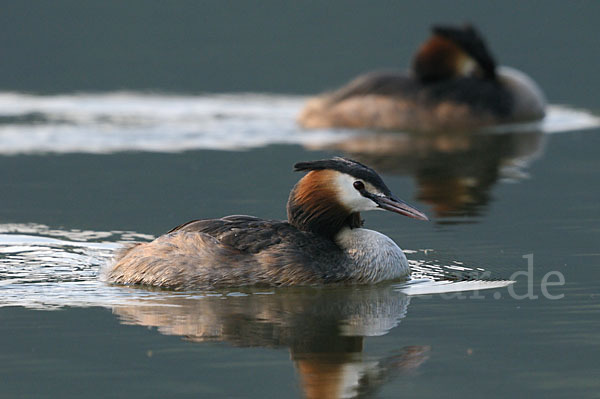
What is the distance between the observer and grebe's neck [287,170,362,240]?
1135 cm

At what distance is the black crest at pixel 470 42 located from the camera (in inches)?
927

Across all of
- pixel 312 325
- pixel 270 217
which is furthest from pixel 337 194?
pixel 270 217

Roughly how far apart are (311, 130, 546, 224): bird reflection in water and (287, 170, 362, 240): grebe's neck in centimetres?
291

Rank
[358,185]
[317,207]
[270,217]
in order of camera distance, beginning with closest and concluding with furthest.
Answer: [358,185] → [317,207] → [270,217]

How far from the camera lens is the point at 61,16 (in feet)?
137

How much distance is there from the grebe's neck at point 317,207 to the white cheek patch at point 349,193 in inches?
2.0

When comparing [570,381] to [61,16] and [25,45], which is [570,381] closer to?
[25,45]

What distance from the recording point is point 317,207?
11430 millimetres

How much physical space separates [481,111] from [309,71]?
9.75 metres

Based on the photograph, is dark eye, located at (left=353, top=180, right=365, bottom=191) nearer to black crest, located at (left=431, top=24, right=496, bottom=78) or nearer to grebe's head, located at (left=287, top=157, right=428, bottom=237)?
grebe's head, located at (left=287, top=157, right=428, bottom=237)

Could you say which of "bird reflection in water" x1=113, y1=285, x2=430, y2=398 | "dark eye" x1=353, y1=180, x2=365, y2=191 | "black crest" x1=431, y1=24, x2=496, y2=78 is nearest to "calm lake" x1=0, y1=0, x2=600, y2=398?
"bird reflection in water" x1=113, y1=285, x2=430, y2=398

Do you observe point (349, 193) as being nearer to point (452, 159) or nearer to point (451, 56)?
point (452, 159)

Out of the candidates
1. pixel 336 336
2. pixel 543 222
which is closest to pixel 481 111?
pixel 543 222

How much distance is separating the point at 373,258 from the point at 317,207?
68 cm
